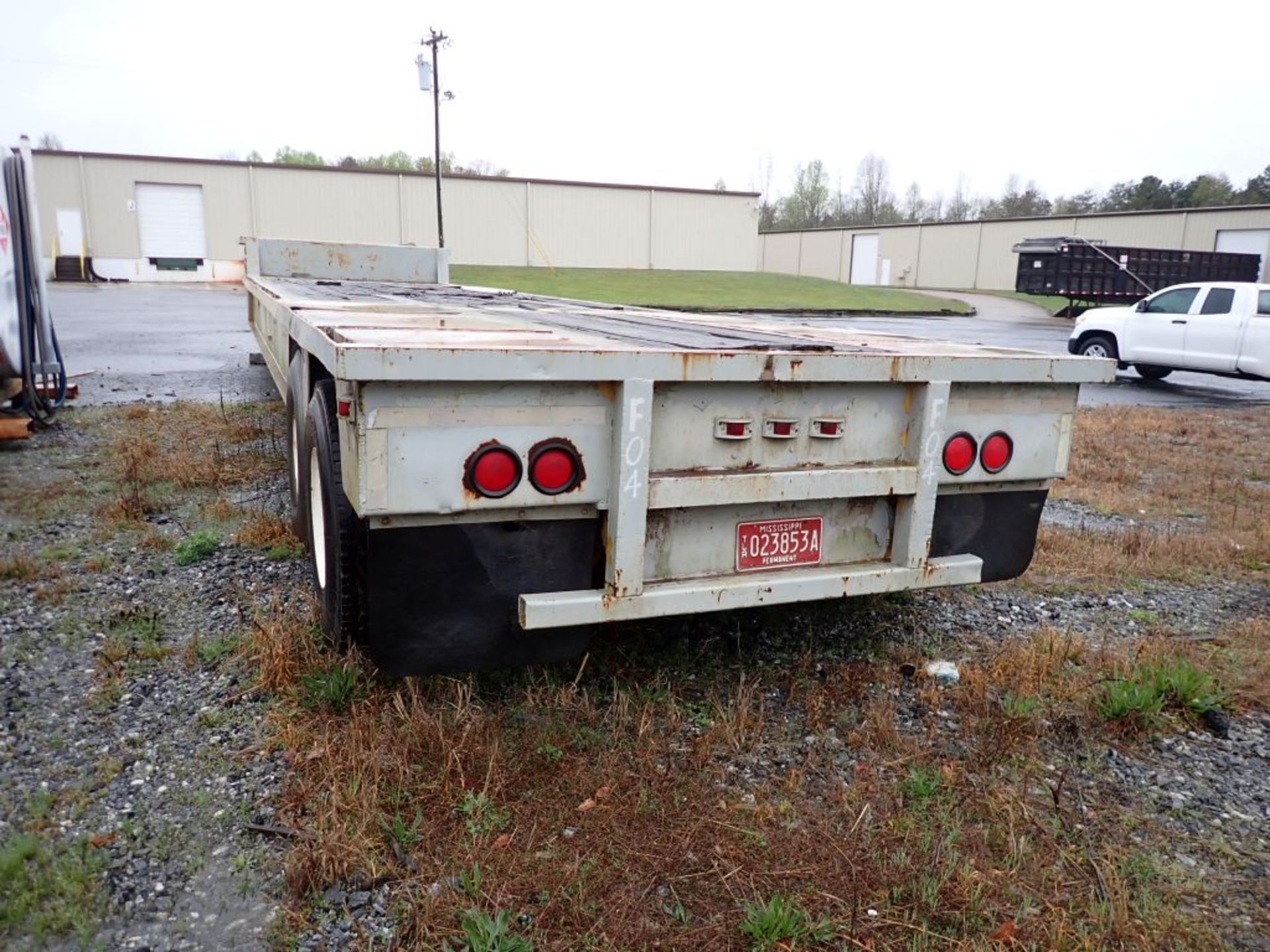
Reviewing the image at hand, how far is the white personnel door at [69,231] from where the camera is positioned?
3766 centimetres

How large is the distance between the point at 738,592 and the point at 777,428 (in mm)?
534

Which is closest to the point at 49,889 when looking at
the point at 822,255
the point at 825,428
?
the point at 825,428

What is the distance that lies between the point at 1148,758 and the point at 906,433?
131cm

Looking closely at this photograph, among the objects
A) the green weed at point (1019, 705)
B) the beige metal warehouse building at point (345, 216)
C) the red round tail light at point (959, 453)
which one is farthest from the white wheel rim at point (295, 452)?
the beige metal warehouse building at point (345, 216)

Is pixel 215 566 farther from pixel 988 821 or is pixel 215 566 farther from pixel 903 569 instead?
pixel 988 821

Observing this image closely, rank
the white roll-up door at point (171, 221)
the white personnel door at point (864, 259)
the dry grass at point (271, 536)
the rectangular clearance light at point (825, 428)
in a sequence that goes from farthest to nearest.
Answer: the white personnel door at point (864, 259) < the white roll-up door at point (171, 221) < the dry grass at point (271, 536) < the rectangular clearance light at point (825, 428)

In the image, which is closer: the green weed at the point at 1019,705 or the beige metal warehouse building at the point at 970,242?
the green weed at the point at 1019,705

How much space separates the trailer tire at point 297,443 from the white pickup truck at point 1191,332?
11358mm

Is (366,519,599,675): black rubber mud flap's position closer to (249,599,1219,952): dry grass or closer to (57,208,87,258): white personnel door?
(249,599,1219,952): dry grass

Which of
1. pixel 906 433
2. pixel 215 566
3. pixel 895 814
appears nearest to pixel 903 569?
pixel 906 433

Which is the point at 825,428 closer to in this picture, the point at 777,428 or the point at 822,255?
the point at 777,428

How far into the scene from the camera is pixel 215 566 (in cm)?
475

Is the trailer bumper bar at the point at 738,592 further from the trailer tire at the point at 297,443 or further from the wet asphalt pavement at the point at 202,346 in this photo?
the wet asphalt pavement at the point at 202,346

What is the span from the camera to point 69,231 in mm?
37812
